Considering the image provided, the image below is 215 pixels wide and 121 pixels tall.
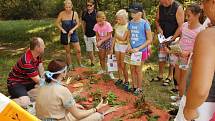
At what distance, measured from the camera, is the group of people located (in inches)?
88.2

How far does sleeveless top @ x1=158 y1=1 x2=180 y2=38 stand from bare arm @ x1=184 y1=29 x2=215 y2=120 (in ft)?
13.8

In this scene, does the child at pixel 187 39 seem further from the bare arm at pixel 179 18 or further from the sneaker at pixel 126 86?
the sneaker at pixel 126 86

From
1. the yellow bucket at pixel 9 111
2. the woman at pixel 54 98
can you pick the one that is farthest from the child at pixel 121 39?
the yellow bucket at pixel 9 111

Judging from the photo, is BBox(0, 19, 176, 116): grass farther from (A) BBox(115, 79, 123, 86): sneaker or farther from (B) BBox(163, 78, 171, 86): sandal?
(A) BBox(115, 79, 123, 86): sneaker

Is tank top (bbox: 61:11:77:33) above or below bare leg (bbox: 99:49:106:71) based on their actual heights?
above

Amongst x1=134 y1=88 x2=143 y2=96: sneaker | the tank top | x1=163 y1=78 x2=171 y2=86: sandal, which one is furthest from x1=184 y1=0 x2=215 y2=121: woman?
the tank top

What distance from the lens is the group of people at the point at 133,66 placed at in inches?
88.2

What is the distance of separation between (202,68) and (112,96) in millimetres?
3911

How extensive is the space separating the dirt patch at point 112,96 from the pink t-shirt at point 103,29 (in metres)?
0.80

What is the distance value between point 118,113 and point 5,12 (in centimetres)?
1280

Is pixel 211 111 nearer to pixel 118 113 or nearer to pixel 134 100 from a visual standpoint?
pixel 118 113

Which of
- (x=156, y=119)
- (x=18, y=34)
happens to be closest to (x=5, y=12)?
(x=18, y=34)

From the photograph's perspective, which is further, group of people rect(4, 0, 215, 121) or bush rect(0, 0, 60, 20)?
bush rect(0, 0, 60, 20)

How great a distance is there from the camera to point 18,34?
40.7ft
